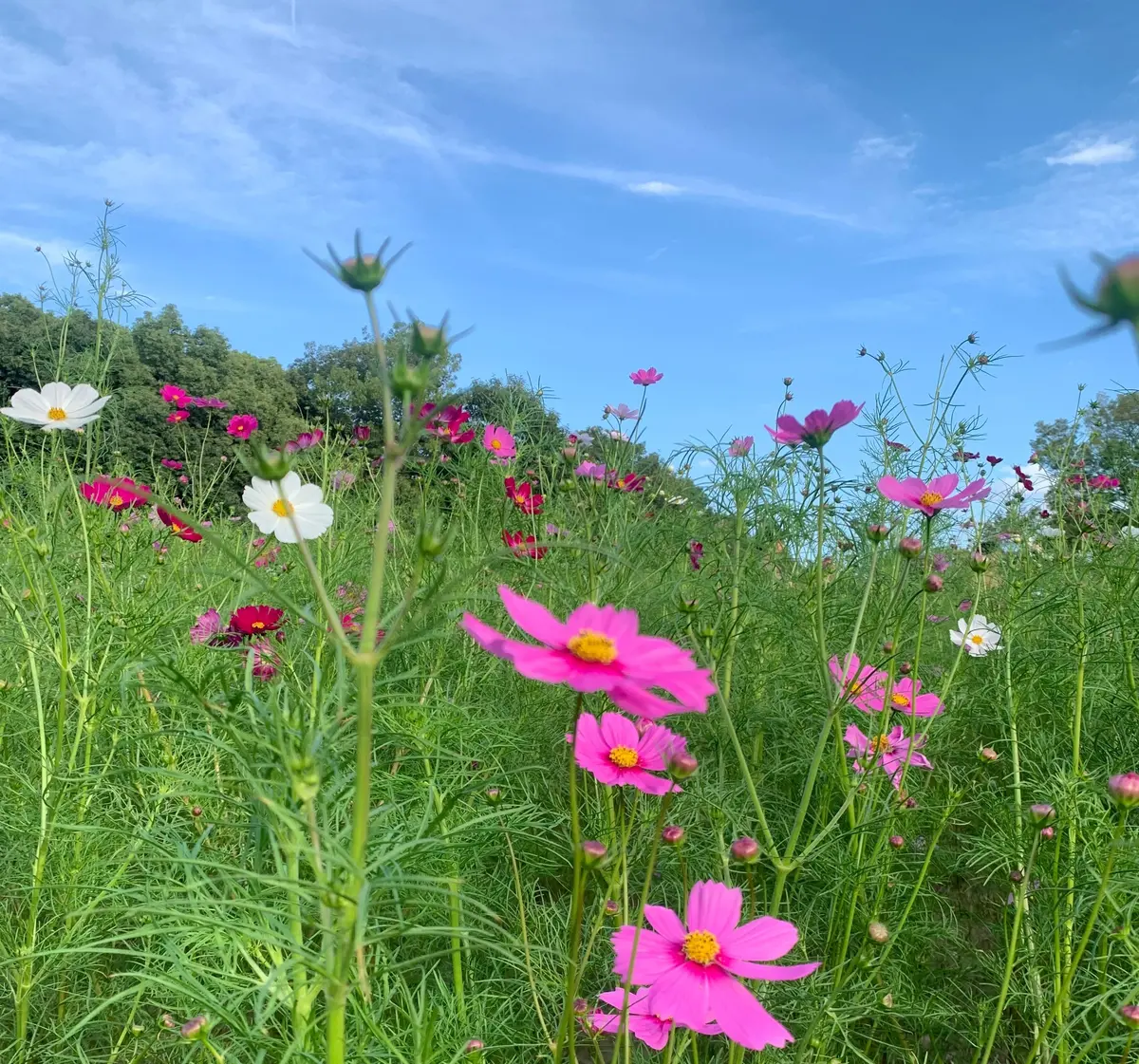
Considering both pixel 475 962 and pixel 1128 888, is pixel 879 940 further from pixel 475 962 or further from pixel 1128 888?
pixel 475 962

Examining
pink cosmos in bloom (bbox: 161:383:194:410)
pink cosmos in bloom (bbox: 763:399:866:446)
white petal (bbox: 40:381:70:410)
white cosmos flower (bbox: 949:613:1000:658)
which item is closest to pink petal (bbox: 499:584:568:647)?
pink cosmos in bloom (bbox: 763:399:866:446)

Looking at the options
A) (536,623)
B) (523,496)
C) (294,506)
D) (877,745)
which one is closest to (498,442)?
(523,496)

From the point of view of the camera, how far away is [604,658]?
584mm

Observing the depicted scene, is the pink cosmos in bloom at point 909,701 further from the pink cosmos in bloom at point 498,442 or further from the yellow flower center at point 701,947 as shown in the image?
the pink cosmos in bloom at point 498,442

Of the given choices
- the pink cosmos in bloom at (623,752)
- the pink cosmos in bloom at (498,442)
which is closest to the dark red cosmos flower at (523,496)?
the pink cosmos in bloom at (498,442)

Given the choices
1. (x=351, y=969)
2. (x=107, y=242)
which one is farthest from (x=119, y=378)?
(x=351, y=969)

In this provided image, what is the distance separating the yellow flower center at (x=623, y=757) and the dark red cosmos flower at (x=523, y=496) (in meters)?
1.27

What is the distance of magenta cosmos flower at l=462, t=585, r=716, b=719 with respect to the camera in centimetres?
54

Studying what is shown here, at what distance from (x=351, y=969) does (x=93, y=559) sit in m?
1.31

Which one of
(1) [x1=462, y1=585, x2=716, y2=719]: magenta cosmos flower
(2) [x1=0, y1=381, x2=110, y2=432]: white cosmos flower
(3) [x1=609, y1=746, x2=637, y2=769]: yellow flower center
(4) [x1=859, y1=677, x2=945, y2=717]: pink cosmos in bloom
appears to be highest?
(2) [x1=0, y1=381, x2=110, y2=432]: white cosmos flower

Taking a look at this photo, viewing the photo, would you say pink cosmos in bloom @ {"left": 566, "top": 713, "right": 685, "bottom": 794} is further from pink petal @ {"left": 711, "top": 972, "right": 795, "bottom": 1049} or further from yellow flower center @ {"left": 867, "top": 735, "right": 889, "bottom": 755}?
yellow flower center @ {"left": 867, "top": 735, "right": 889, "bottom": 755}

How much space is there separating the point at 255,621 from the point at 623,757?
71 centimetres

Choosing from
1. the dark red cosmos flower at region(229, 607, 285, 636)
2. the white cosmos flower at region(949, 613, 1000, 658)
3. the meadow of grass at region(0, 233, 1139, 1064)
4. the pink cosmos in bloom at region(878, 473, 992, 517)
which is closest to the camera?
the meadow of grass at region(0, 233, 1139, 1064)

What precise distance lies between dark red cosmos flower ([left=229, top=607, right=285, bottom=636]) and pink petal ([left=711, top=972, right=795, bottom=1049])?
90 centimetres
